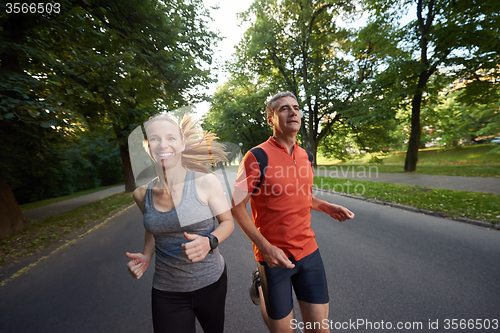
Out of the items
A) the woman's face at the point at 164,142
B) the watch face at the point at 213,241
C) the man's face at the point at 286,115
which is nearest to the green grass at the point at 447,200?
the man's face at the point at 286,115

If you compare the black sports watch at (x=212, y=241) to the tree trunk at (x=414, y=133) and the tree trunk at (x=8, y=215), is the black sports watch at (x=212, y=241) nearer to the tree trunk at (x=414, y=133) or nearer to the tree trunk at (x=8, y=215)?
the tree trunk at (x=8, y=215)

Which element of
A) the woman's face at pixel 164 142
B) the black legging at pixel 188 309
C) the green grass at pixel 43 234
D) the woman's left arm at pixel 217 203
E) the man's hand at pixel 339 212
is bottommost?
the green grass at pixel 43 234

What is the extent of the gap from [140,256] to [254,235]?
2.78 feet

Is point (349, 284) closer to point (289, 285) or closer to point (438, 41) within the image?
point (289, 285)

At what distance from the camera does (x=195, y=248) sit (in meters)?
1.17

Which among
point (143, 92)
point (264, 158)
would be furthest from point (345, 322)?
point (143, 92)

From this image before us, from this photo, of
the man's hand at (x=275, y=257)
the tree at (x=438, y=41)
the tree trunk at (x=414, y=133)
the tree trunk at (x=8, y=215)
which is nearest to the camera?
the man's hand at (x=275, y=257)

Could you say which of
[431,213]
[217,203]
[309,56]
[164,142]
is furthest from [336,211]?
[309,56]

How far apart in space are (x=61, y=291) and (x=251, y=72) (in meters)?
20.9

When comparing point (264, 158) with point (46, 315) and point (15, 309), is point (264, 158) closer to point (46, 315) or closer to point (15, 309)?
A: point (46, 315)

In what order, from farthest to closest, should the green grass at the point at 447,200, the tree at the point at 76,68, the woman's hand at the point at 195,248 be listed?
the green grass at the point at 447,200 → the tree at the point at 76,68 → the woman's hand at the point at 195,248

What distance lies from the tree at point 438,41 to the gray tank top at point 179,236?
12.8m

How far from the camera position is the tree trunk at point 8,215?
19.2ft

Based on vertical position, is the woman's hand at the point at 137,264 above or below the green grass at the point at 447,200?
above
